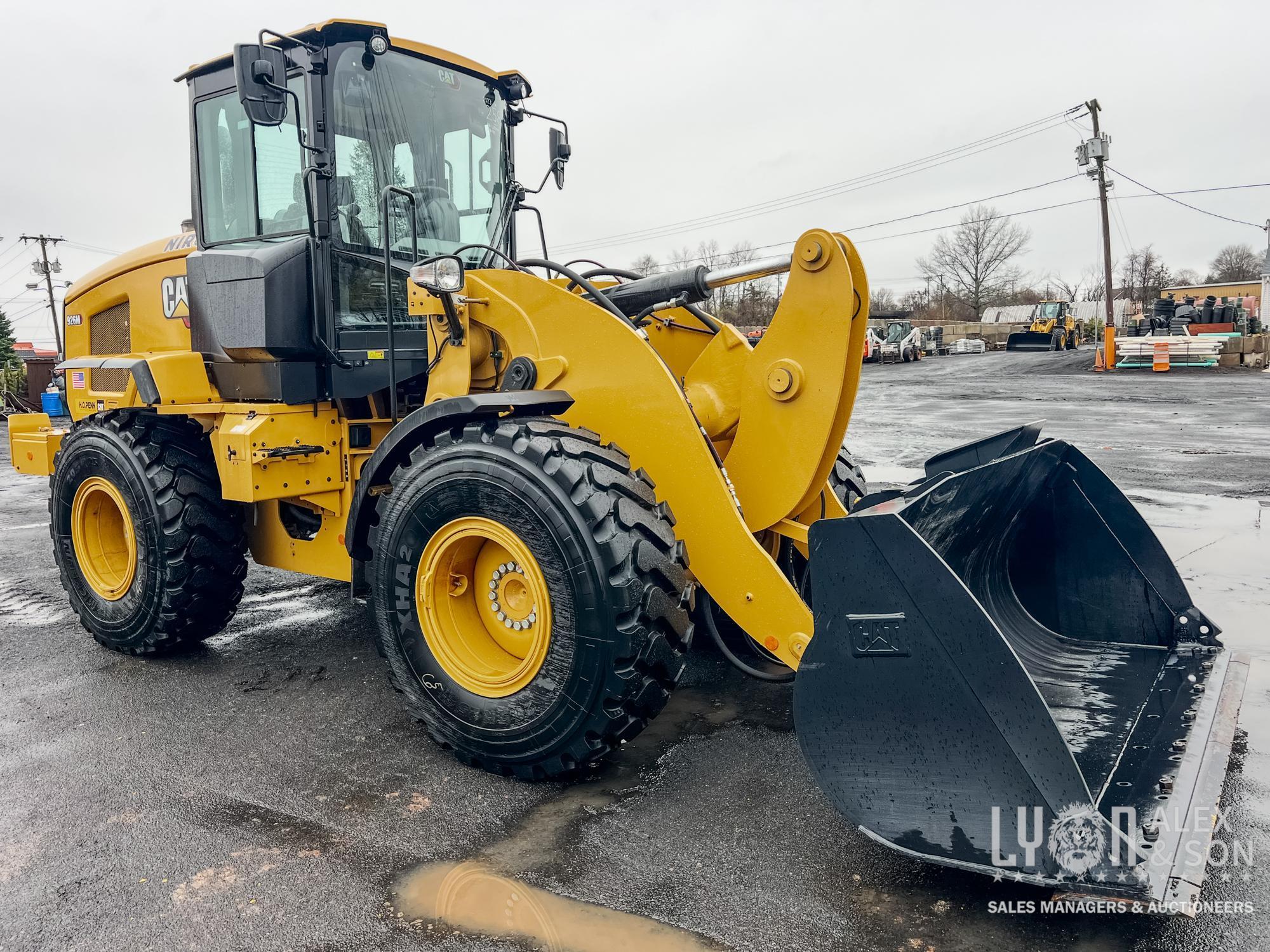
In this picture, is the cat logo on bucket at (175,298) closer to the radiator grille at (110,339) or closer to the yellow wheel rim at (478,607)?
the radiator grille at (110,339)

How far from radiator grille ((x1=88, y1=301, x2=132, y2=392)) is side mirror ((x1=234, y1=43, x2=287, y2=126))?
1968 millimetres

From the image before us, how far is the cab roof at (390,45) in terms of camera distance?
4.06 meters

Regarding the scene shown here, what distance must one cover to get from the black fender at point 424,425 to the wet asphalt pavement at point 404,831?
0.87 m

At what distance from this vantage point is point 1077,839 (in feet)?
7.50

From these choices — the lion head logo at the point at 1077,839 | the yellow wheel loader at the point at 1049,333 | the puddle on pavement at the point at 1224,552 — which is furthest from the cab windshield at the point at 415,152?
the yellow wheel loader at the point at 1049,333

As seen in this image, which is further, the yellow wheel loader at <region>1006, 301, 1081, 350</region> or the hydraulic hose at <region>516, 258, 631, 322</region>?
the yellow wheel loader at <region>1006, 301, 1081, 350</region>

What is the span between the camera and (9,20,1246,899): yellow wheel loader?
2537 millimetres

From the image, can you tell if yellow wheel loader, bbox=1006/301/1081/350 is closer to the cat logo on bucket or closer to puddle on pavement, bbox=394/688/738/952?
the cat logo on bucket

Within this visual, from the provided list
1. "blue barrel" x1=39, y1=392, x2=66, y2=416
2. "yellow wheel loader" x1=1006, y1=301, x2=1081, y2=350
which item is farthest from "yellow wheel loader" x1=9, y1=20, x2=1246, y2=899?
"yellow wheel loader" x1=1006, y1=301, x2=1081, y2=350

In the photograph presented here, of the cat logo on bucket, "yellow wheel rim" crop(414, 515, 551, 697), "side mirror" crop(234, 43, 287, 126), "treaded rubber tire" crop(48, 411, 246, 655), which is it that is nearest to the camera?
"yellow wheel rim" crop(414, 515, 551, 697)

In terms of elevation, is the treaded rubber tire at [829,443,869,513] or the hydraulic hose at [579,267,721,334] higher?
the hydraulic hose at [579,267,721,334]

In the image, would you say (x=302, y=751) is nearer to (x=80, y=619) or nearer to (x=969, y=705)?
(x=80, y=619)

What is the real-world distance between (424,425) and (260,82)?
1480 millimetres

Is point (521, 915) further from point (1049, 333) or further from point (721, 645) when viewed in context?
point (1049, 333)
